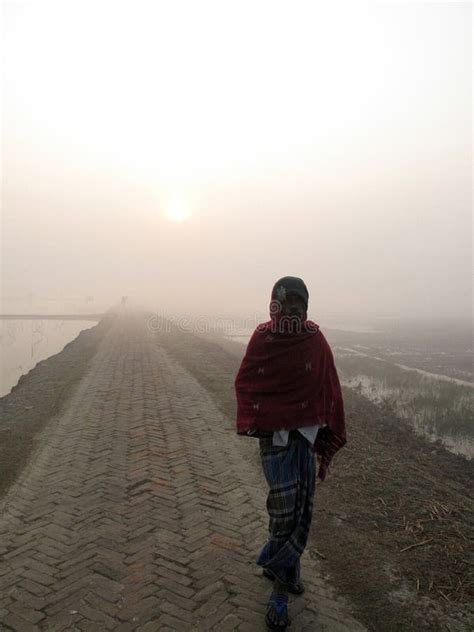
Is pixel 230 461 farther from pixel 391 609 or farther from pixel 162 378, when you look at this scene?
pixel 162 378

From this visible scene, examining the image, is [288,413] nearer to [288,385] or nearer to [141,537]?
[288,385]

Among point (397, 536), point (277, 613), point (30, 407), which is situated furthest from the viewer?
point (30, 407)

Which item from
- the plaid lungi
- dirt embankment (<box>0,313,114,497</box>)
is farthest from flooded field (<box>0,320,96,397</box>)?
the plaid lungi

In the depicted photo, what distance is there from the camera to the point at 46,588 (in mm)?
3482

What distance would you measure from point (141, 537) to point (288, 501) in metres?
1.76

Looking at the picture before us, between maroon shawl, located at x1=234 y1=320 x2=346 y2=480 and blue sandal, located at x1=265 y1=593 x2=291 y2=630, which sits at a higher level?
maroon shawl, located at x1=234 y1=320 x2=346 y2=480

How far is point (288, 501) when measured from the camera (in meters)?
3.25

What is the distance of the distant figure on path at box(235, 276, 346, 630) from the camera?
128 inches

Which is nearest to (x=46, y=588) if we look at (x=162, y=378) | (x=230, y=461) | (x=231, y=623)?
(x=231, y=623)

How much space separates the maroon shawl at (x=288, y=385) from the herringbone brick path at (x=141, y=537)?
1.26m

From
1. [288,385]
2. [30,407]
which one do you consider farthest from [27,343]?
[288,385]

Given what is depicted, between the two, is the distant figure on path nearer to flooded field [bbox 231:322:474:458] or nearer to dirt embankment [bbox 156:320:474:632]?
dirt embankment [bbox 156:320:474:632]

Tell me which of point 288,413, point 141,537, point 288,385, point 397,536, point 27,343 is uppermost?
point 288,385

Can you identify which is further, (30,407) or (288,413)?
(30,407)
